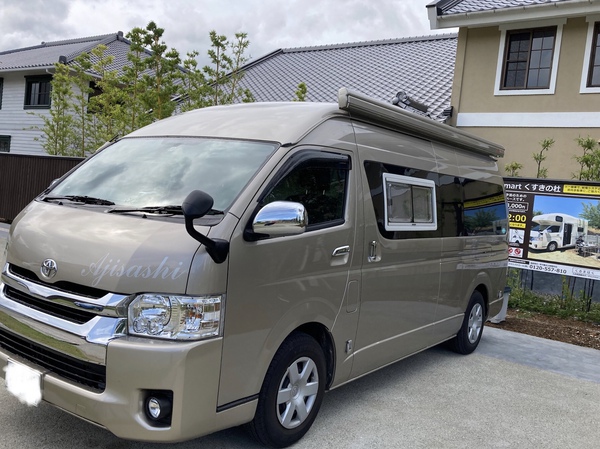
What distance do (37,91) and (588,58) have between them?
68.9 feet

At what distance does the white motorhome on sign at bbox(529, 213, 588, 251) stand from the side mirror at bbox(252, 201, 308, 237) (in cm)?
660

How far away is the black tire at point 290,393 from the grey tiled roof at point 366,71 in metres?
10.6

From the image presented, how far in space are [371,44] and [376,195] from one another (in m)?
18.6

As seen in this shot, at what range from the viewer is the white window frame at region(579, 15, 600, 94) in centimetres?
1112

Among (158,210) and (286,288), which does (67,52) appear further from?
(286,288)

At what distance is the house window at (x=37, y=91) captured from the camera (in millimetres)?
23133

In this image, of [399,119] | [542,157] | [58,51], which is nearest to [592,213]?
[542,157]

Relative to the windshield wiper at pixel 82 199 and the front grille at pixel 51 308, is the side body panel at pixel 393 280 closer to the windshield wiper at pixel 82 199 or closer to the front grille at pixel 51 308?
the windshield wiper at pixel 82 199

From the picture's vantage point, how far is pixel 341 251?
3.99 metres

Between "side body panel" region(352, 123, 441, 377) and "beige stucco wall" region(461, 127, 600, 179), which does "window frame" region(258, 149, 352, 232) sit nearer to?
"side body panel" region(352, 123, 441, 377)

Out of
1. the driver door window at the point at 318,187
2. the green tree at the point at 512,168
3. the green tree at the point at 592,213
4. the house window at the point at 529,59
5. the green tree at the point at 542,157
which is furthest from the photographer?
the house window at the point at 529,59

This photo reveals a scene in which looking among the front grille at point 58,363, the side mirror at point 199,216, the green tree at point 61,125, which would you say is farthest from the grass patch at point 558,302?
the green tree at point 61,125

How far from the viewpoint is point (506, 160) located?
12188 mm

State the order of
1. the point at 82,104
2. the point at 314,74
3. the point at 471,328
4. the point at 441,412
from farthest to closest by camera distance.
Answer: the point at 314,74 → the point at 82,104 → the point at 471,328 → the point at 441,412
